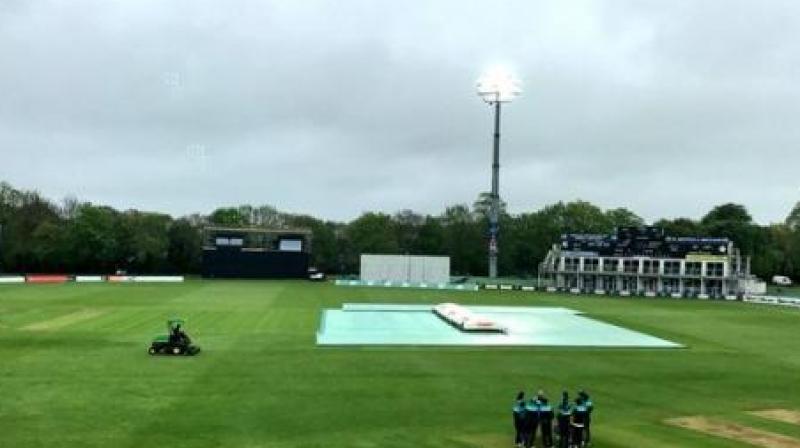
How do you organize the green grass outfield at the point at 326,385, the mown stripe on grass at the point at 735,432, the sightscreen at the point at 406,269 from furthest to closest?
the sightscreen at the point at 406,269
the green grass outfield at the point at 326,385
the mown stripe on grass at the point at 735,432

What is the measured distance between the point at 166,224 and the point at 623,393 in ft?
446

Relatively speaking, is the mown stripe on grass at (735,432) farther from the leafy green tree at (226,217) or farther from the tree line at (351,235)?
the leafy green tree at (226,217)

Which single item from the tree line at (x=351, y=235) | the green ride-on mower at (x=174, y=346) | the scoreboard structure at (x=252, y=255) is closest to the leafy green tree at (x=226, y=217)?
the tree line at (x=351, y=235)

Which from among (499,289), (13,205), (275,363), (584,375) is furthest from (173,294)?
(13,205)

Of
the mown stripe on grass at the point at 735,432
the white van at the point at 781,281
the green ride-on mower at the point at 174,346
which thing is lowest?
the mown stripe on grass at the point at 735,432

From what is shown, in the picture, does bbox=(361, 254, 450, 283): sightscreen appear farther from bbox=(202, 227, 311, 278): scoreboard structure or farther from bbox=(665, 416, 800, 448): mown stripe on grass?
bbox=(665, 416, 800, 448): mown stripe on grass

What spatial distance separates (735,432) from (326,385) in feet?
47.4

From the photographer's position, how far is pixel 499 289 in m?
120

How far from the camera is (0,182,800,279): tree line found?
148875mm

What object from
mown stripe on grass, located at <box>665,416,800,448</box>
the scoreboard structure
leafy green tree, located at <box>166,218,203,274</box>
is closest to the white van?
the scoreboard structure

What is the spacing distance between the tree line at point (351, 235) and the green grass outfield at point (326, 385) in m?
87.5

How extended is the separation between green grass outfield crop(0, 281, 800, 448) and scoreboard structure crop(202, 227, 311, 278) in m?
67.7

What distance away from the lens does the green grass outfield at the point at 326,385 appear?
25781 mm

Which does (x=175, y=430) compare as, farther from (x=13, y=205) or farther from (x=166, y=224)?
(x=13, y=205)
